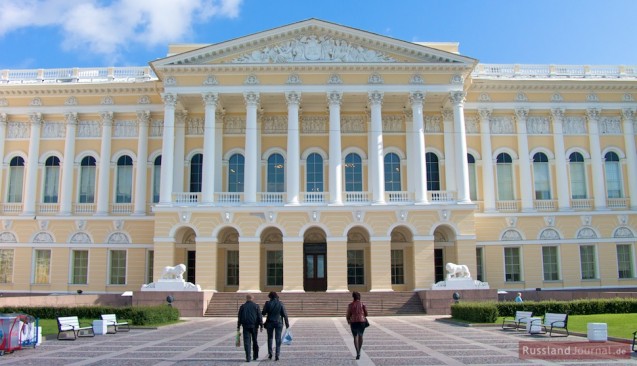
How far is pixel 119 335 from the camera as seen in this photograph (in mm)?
23000

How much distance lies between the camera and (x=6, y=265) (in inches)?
1677

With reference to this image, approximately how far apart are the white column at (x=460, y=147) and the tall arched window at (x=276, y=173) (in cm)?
1143

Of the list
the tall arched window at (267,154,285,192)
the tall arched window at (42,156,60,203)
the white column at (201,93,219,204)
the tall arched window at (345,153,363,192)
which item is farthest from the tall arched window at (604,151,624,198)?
the tall arched window at (42,156,60,203)

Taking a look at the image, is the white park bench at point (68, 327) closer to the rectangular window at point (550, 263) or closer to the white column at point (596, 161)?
the rectangular window at point (550, 263)

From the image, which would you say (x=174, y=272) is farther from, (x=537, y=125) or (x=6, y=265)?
(x=537, y=125)

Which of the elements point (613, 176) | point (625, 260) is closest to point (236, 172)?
point (613, 176)

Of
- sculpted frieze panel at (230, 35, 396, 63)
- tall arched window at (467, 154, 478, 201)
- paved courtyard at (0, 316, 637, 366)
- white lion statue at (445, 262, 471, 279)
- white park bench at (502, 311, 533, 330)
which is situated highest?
sculpted frieze panel at (230, 35, 396, 63)

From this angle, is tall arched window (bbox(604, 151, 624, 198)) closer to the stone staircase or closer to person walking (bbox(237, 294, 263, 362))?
the stone staircase

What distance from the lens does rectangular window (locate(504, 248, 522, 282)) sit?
4206 centimetres

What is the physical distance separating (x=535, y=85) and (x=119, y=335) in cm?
3219

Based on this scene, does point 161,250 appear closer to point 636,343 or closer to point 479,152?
point 479,152

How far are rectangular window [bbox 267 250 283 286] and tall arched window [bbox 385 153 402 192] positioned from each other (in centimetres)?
844

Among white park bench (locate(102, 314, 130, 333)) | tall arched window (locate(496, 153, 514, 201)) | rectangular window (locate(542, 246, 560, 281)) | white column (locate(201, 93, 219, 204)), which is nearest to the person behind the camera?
white park bench (locate(102, 314, 130, 333))

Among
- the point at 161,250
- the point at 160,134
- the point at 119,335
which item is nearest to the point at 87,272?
the point at 161,250
